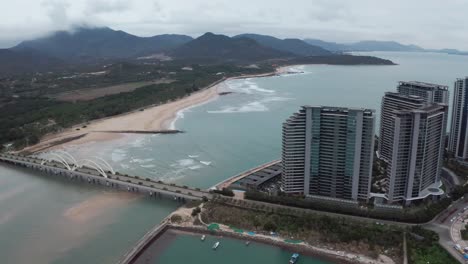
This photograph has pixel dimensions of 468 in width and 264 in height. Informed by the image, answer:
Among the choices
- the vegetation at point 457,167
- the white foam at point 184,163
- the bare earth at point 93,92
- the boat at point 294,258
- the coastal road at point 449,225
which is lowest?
the boat at point 294,258

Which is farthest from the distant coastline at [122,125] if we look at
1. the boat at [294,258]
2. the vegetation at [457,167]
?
the boat at [294,258]

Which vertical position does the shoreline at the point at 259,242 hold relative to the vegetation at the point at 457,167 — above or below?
below

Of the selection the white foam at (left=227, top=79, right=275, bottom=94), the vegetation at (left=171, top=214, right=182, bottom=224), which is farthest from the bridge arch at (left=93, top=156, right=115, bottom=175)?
the white foam at (left=227, top=79, right=275, bottom=94)

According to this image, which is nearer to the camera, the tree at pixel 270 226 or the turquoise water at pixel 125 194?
the tree at pixel 270 226

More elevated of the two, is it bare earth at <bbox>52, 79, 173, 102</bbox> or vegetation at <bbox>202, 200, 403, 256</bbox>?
bare earth at <bbox>52, 79, 173, 102</bbox>

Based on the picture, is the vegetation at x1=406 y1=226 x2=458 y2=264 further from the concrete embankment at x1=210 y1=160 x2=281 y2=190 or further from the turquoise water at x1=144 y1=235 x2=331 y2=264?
the concrete embankment at x1=210 y1=160 x2=281 y2=190

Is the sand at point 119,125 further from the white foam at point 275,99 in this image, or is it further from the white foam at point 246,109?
the white foam at point 275,99
